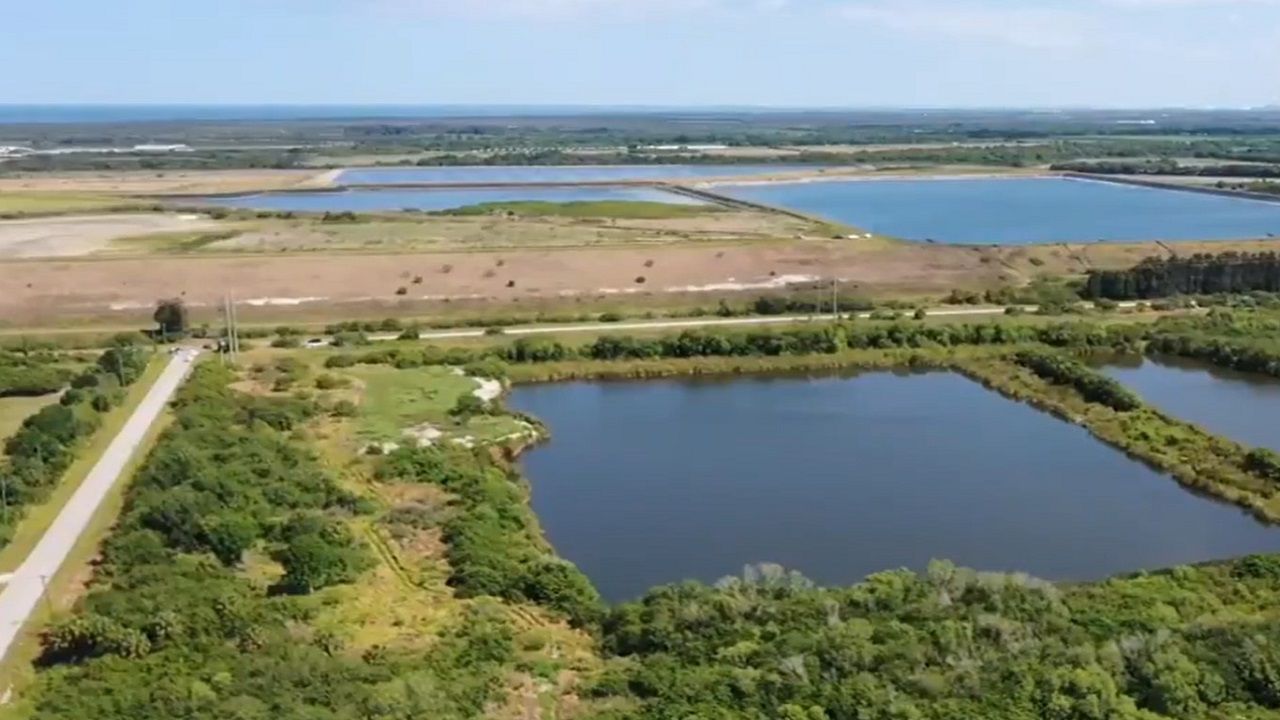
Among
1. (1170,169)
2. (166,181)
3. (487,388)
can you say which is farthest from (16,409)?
(1170,169)

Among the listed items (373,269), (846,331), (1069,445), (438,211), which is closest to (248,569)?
(1069,445)

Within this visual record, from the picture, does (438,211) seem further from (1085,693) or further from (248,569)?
(1085,693)

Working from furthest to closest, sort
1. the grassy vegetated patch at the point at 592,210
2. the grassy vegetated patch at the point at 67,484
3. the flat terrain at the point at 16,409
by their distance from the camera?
the grassy vegetated patch at the point at 592,210 → the flat terrain at the point at 16,409 → the grassy vegetated patch at the point at 67,484

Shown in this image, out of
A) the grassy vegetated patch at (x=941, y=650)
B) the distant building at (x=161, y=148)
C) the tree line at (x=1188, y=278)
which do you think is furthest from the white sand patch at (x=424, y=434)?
the distant building at (x=161, y=148)

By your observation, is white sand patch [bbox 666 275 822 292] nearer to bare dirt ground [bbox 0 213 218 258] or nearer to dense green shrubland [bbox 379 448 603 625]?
dense green shrubland [bbox 379 448 603 625]

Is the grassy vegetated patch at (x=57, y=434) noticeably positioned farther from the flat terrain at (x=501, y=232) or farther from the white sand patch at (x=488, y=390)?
the flat terrain at (x=501, y=232)

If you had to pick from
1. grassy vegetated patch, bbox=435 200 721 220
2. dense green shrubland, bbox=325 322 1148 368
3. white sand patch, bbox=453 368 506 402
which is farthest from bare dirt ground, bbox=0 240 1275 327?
grassy vegetated patch, bbox=435 200 721 220
